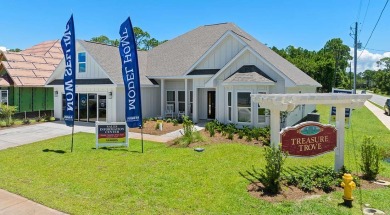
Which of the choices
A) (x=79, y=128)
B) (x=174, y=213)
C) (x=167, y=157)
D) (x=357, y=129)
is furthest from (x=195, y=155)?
(x=357, y=129)

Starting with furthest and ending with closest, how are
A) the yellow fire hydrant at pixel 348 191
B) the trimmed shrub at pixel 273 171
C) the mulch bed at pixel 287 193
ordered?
the trimmed shrub at pixel 273 171, the mulch bed at pixel 287 193, the yellow fire hydrant at pixel 348 191

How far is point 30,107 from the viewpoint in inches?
1012

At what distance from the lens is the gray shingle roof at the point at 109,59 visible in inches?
789

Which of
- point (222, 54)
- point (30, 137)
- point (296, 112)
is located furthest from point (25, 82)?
point (296, 112)

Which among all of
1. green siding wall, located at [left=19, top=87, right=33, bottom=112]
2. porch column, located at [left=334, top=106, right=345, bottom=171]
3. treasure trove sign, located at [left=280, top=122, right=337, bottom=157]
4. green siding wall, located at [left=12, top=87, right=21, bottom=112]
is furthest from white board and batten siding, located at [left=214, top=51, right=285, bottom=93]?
green siding wall, located at [left=12, top=87, right=21, bottom=112]

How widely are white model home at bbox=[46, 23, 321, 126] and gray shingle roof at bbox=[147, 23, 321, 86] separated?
0.32 feet

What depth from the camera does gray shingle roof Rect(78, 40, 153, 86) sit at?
20.0 meters

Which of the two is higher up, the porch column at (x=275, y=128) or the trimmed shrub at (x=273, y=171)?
the porch column at (x=275, y=128)

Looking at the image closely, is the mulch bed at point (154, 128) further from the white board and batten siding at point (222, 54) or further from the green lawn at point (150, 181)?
the white board and batten siding at point (222, 54)

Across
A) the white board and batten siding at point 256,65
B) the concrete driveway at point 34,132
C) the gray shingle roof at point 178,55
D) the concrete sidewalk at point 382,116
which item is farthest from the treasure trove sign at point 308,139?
the concrete sidewalk at point 382,116

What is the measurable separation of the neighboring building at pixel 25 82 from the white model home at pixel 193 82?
157 inches

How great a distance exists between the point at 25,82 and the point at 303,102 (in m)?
23.9

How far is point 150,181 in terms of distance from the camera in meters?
8.40

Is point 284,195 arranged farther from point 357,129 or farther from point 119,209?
point 357,129
